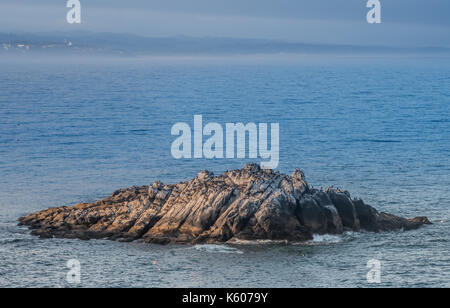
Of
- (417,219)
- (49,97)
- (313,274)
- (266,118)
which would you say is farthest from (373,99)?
(313,274)

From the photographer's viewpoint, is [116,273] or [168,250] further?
[168,250]

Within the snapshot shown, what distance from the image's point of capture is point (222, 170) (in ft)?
261

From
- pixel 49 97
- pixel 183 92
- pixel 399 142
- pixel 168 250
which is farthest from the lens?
pixel 183 92

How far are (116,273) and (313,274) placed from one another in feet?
35.1

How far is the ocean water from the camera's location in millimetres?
46281

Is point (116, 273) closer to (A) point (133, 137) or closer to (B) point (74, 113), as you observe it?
(A) point (133, 137)

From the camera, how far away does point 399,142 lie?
359 feet
